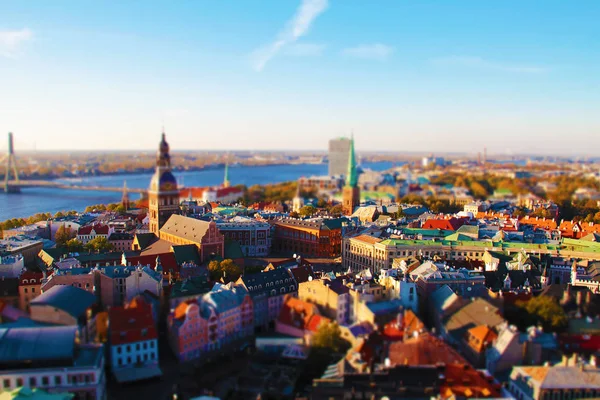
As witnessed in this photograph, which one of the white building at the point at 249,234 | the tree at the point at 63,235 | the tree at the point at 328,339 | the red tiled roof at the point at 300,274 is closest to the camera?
the tree at the point at 328,339

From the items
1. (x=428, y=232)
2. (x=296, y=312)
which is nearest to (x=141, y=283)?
(x=296, y=312)

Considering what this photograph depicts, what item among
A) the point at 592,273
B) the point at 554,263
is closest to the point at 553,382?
the point at 592,273

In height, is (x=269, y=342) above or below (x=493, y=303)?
below

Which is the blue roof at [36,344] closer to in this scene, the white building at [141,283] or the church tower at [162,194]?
the white building at [141,283]

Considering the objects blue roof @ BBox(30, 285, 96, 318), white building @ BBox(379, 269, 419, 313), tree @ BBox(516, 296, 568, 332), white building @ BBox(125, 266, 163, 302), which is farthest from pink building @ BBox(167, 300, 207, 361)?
tree @ BBox(516, 296, 568, 332)

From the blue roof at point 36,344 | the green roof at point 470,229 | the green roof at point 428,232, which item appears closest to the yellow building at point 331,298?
the blue roof at point 36,344

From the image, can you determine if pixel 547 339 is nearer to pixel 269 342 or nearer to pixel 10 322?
pixel 269 342

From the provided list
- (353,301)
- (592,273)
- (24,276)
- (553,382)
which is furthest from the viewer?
(592,273)

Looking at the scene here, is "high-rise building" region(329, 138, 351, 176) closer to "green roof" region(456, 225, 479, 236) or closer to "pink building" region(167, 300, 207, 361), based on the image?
"green roof" region(456, 225, 479, 236)
